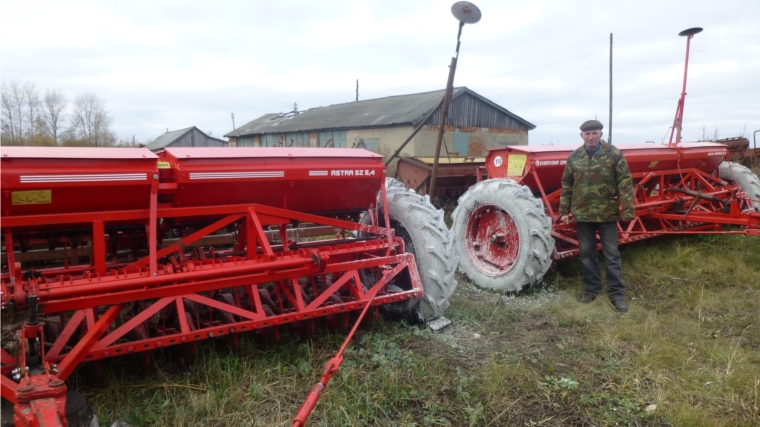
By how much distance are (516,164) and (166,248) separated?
3.60 m

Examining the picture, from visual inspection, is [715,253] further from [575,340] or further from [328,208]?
[328,208]

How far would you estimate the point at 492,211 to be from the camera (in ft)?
17.9

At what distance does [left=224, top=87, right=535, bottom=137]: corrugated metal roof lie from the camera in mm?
18766

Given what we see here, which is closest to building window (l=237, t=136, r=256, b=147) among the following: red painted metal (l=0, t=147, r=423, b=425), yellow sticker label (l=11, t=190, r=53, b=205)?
red painted metal (l=0, t=147, r=423, b=425)

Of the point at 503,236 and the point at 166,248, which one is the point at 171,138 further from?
the point at 166,248

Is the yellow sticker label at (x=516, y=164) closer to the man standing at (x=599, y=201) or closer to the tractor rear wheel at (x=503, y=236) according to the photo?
the tractor rear wheel at (x=503, y=236)

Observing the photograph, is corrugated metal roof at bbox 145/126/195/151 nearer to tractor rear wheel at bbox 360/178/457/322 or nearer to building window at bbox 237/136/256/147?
building window at bbox 237/136/256/147

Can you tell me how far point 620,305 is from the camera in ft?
14.6

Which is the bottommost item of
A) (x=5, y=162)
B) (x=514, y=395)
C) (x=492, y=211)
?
(x=514, y=395)

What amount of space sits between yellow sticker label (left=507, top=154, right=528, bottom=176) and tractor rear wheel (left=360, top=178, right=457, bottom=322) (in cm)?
169

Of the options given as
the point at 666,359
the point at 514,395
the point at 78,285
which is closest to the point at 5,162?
the point at 78,285

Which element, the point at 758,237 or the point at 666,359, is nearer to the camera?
the point at 666,359

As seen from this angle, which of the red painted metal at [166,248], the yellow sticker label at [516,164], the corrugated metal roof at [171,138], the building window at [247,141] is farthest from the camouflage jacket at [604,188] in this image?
the corrugated metal roof at [171,138]

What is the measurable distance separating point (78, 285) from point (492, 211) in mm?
3859
